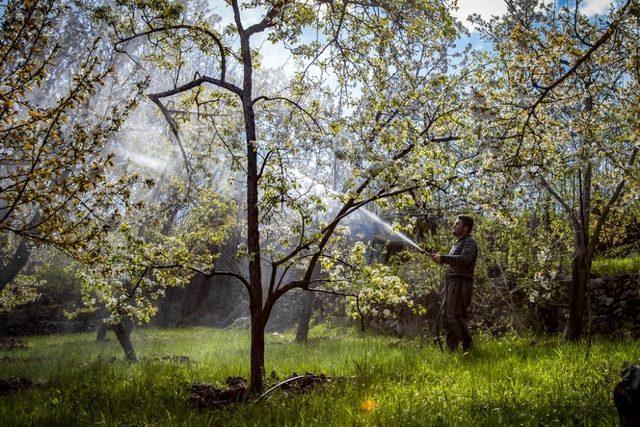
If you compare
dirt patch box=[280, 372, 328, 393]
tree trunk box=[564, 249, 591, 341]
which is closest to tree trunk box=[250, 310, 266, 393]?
dirt patch box=[280, 372, 328, 393]

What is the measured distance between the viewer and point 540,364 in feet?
16.7

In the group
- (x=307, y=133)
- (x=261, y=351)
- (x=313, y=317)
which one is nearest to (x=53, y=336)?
(x=313, y=317)

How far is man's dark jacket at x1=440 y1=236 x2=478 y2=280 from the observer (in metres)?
6.23

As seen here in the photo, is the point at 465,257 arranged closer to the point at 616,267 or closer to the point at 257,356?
the point at 257,356

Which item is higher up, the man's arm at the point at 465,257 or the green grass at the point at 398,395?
the man's arm at the point at 465,257

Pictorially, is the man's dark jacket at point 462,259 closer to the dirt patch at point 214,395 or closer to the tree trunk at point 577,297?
the tree trunk at point 577,297

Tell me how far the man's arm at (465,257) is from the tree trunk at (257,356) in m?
2.86

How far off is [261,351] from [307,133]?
8.24 ft

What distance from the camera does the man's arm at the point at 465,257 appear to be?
618cm

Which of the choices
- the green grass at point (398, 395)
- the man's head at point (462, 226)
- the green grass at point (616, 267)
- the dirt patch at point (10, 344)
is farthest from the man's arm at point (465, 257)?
the dirt patch at point (10, 344)

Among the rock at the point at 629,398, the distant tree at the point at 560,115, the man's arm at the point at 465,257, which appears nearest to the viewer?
the rock at the point at 629,398

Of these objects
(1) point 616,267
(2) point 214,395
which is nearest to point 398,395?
(2) point 214,395

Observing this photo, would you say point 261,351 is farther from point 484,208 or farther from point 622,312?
point 622,312

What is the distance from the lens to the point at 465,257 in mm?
6309
